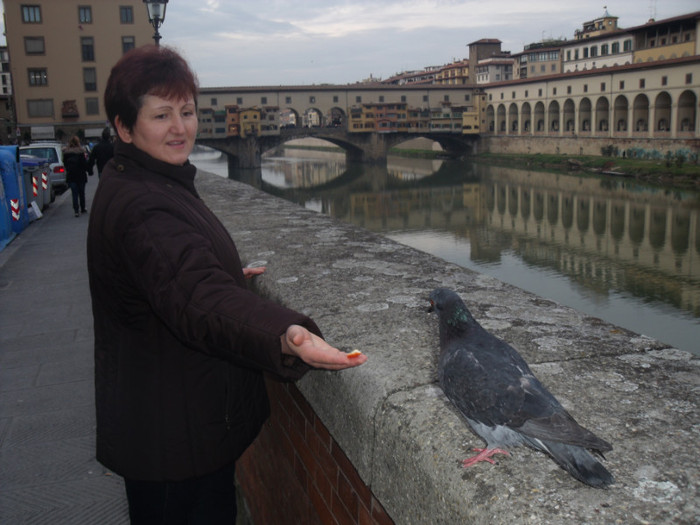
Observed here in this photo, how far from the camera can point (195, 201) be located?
5.31 ft

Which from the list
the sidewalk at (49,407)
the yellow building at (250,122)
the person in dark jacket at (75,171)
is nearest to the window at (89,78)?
the yellow building at (250,122)

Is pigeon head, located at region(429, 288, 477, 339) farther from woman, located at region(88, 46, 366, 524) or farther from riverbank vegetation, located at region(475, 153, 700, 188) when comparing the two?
riverbank vegetation, located at region(475, 153, 700, 188)

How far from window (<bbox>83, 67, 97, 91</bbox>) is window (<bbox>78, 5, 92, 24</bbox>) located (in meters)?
3.06

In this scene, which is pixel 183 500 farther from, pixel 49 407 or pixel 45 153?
pixel 45 153

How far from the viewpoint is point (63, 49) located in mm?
43625

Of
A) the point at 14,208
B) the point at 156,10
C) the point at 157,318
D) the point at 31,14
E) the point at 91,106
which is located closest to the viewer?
the point at 157,318

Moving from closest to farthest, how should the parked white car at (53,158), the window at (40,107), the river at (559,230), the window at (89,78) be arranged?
1. the river at (559,230)
2. the parked white car at (53,158)
3. the window at (40,107)
4. the window at (89,78)

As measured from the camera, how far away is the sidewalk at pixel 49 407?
2.81m

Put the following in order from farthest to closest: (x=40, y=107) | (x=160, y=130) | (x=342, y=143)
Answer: (x=342, y=143), (x=40, y=107), (x=160, y=130)

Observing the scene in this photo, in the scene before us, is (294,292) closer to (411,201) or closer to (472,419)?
(472,419)

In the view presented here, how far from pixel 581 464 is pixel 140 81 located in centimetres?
130

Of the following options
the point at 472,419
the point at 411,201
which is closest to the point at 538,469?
the point at 472,419

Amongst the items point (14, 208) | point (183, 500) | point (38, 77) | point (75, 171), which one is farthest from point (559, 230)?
point (38, 77)

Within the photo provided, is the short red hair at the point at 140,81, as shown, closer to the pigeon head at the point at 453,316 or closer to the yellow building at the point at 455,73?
the pigeon head at the point at 453,316
